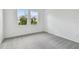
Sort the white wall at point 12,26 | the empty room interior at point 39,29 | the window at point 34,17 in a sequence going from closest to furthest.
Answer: the empty room interior at point 39,29 → the white wall at point 12,26 → the window at point 34,17

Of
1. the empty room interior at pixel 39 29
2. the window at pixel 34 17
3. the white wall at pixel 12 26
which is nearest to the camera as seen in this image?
the empty room interior at pixel 39 29

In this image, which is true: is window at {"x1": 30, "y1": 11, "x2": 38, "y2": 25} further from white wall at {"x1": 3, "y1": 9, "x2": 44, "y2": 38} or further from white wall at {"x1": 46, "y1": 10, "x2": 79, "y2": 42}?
white wall at {"x1": 46, "y1": 10, "x2": 79, "y2": 42}

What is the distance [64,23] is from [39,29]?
5.06 feet

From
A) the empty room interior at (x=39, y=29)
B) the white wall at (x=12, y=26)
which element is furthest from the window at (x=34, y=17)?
the white wall at (x=12, y=26)

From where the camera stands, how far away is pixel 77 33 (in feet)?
10.9

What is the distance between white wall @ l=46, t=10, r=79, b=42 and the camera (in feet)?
11.1

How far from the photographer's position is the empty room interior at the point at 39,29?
2914mm

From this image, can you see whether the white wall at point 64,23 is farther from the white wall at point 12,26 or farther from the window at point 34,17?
the white wall at point 12,26

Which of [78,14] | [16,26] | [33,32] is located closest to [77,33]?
[78,14]

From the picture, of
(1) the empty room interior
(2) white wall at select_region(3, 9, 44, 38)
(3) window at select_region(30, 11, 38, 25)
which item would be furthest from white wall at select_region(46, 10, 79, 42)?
(2) white wall at select_region(3, 9, 44, 38)

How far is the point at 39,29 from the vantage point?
4816 mm
